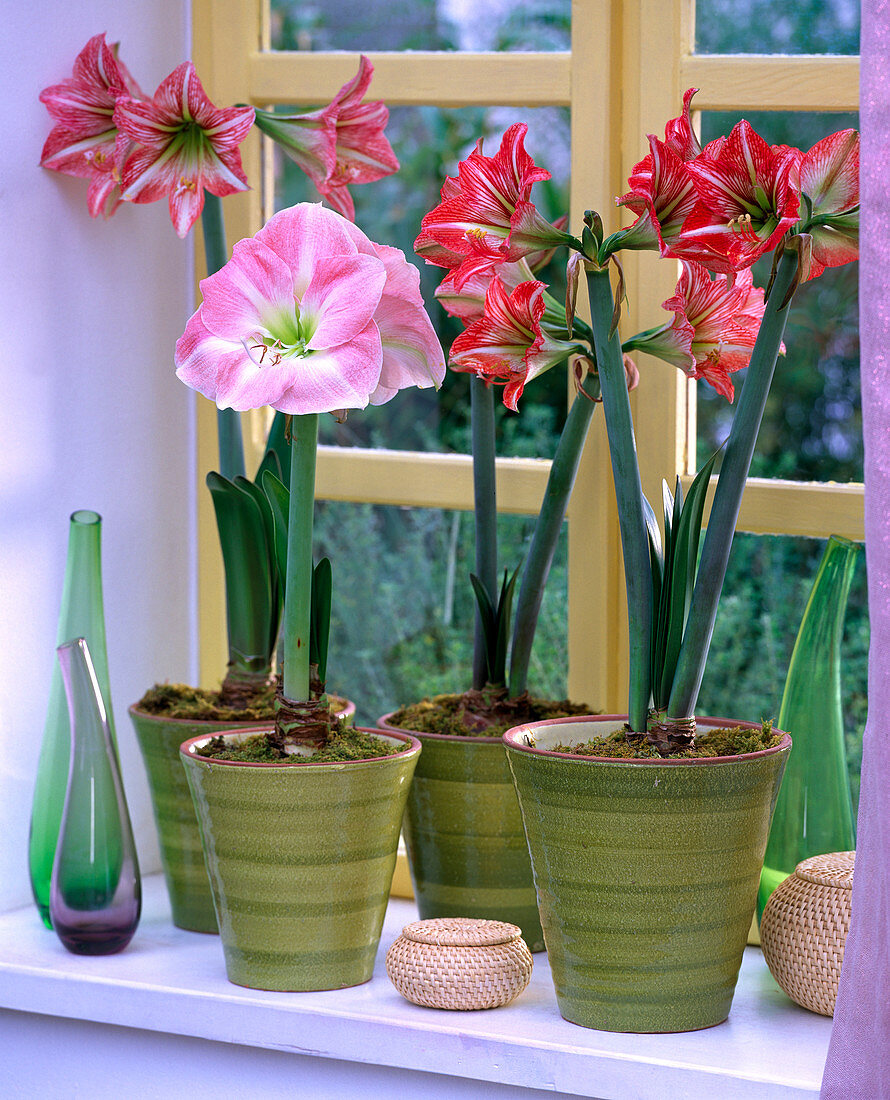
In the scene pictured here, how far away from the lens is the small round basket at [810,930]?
0.94 metres

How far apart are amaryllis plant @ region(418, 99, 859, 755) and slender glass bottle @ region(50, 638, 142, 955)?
1.46 feet

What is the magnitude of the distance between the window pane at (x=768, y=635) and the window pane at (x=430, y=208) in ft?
0.77

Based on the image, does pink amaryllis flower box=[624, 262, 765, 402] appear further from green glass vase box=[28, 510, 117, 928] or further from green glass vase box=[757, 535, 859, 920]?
green glass vase box=[28, 510, 117, 928]

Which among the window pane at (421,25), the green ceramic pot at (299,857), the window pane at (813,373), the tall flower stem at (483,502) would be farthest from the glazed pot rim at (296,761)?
the window pane at (421,25)

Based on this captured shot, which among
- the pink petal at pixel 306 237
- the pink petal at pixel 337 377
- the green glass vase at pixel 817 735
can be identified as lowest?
the green glass vase at pixel 817 735

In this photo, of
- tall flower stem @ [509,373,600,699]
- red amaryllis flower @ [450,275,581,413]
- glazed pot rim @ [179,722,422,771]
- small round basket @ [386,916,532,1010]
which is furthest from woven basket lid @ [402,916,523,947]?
red amaryllis flower @ [450,275,581,413]

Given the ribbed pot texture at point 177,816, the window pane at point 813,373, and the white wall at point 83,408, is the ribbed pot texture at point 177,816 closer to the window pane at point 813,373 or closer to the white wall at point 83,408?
the white wall at point 83,408

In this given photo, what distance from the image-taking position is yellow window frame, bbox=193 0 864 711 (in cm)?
113

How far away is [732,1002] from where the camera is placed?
1.00 metres

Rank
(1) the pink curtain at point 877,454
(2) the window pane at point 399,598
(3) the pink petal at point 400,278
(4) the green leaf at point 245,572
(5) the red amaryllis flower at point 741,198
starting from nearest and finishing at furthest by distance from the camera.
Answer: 1. (1) the pink curtain at point 877,454
2. (5) the red amaryllis flower at point 741,198
3. (3) the pink petal at point 400,278
4. (4) the green leaf at point 245,572
5. (2) the window pane at point 399,598

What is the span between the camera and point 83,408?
4.17ft

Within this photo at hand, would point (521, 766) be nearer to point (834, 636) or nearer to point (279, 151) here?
point (834, 636)

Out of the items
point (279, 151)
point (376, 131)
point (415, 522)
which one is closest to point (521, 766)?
point (415, 522)

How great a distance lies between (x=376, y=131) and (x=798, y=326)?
1.42ft
